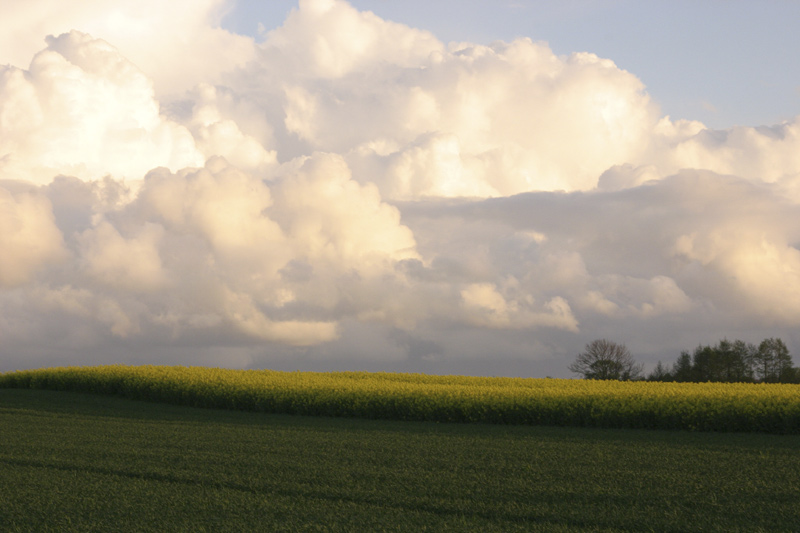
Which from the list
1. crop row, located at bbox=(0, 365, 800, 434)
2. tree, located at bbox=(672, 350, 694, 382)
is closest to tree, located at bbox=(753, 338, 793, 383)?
tree, located at bbox=(672, 350, 694, 382)

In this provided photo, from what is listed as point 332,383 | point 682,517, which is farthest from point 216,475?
point 332,383

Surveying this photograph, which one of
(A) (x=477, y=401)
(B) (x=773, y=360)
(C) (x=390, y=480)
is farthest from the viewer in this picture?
(B) (x=773, y=360)

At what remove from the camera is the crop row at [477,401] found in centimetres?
1546

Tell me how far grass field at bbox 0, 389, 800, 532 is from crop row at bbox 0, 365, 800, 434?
114 centimetres

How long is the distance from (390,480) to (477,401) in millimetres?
8945

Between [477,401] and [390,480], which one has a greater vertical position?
[477,401]

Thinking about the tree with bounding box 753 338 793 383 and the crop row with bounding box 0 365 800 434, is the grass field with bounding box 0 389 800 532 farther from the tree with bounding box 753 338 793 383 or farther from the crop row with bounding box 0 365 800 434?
the tree with bounding box 753 338 793 383

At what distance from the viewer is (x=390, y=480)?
863 centimetres

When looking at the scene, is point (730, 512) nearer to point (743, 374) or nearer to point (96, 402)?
point (96, 402)

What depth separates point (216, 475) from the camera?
29.5ft

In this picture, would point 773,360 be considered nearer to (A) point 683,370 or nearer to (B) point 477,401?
(A) point 683,370

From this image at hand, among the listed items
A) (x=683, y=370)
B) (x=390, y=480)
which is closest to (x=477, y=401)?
(x=390, y=480)

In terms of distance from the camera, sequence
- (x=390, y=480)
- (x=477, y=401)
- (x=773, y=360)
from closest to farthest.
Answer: (x=390, y=480) → (x=477, y=401) → (x=773, y=360)

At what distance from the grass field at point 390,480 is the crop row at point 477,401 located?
44.8 inches
